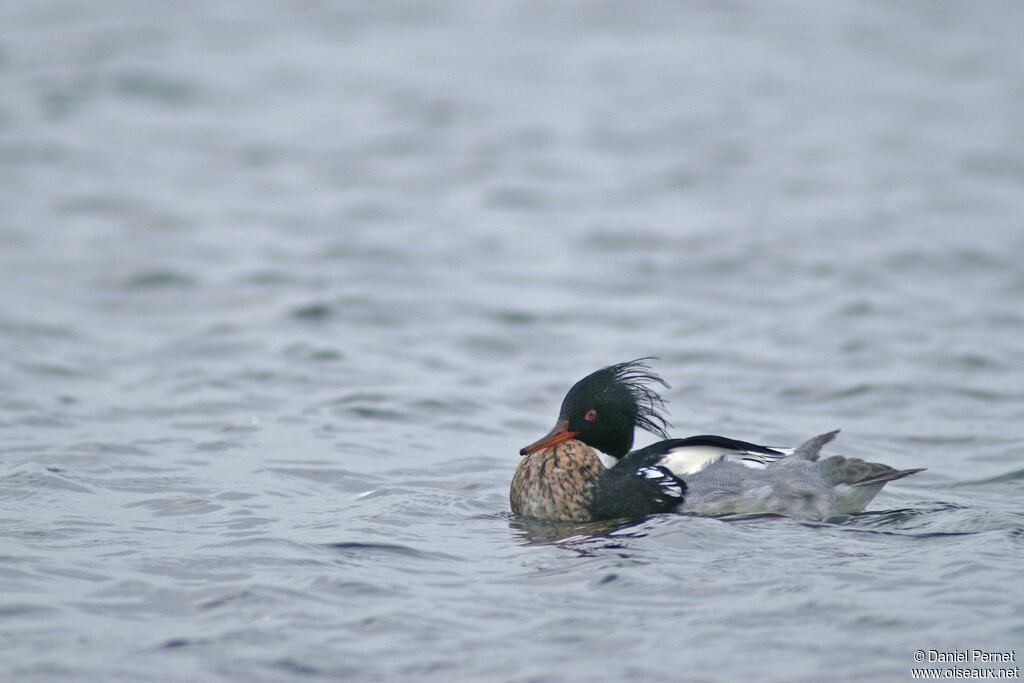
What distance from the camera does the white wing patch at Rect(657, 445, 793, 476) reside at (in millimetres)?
8258

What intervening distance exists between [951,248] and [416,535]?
993 centimetres

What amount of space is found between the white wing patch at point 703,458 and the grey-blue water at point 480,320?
0.45 metres

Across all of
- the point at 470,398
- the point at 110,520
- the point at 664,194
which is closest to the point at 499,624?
the point at 110,520

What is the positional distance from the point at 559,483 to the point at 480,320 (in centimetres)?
600

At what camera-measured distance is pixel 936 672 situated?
233 inches

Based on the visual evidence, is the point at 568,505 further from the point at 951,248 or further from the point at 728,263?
the point at 951,248

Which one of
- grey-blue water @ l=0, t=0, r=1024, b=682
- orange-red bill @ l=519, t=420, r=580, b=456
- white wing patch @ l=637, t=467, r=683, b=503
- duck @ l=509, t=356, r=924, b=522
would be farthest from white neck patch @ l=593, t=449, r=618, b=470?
grey-blue water @ l=0, t=0, r=1024, b=682

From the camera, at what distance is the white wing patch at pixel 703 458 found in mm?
8258

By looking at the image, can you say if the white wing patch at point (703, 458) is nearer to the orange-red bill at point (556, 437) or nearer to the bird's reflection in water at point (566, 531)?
the bird's reflection in water at point (566, 531)

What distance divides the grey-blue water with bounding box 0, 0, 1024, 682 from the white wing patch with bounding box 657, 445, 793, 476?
0.45 metres

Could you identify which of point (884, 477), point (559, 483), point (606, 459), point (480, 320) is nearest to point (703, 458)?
point (606, 459)

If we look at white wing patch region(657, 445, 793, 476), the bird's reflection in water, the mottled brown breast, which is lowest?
the bird's reflection in water

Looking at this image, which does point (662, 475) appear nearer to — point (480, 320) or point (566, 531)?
point (566, 531)

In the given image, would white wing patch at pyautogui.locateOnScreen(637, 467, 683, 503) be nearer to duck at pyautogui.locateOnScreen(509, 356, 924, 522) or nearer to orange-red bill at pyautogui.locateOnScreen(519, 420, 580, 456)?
duck at pyautogui.locateOnScreen(509, 356, 924, 522)
